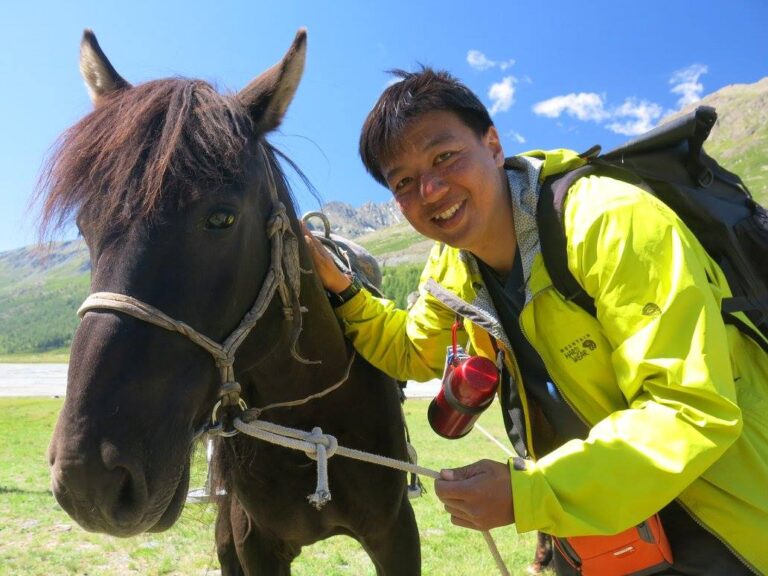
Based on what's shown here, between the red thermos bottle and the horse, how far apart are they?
64 cm

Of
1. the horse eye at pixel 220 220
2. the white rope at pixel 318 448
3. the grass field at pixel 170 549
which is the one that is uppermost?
the horse eye at pixel 220 220

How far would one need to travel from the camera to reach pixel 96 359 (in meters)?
1.47

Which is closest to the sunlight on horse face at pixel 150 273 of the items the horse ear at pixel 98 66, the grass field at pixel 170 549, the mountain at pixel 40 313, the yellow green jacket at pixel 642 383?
the horse ear at pixel 98 66

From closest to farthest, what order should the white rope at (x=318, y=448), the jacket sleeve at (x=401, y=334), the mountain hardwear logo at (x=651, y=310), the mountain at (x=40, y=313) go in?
the mountain hardwear logo at (x=651, y=310) → the white rope at (x=318, y=448) → the jacket sleeve at (x=401, y=334) → the mountain at (x=40, y=313)

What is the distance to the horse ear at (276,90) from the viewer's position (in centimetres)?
215

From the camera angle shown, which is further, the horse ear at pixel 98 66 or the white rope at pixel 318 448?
the horse ear at pixel 98 66

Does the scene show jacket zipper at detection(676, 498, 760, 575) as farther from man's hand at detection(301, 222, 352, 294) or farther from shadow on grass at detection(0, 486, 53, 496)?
shadow on grass at detection(0, 486, 53, 496)

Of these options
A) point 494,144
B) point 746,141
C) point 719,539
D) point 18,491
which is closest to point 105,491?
point 719,539

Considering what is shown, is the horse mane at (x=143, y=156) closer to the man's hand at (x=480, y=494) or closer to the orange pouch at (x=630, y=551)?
the man's hand at (x=480, y=494)

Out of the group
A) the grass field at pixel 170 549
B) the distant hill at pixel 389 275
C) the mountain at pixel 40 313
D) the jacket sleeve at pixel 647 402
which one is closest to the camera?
the jacket sleeve at pixel 647 402

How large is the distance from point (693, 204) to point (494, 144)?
0.81 meters

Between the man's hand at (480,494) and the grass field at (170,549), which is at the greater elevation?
the man's hand at (480,494)

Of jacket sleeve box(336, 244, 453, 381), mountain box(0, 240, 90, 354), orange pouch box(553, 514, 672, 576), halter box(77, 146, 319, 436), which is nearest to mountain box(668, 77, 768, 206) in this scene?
jacket sleeve box(336, 244, 453, 381)

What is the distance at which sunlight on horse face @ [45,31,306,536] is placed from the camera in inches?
56.9
